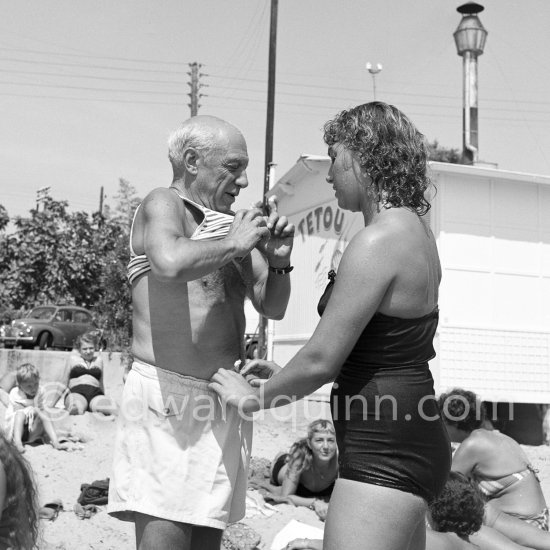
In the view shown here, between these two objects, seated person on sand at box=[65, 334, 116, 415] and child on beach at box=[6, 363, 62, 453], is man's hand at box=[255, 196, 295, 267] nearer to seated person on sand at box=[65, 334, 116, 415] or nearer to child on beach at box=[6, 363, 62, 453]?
child on beach at box=[6, 363, 62, 453]

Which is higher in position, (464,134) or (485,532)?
(464,134)

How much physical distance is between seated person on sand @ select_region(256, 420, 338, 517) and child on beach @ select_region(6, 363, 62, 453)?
2507mm

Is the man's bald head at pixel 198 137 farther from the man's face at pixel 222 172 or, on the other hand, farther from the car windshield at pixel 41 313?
the car windshield at pixel 41 313

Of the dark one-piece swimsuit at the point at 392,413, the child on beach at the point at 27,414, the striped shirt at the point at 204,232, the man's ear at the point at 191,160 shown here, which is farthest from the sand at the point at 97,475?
the dark one-piece swimsuit at the point at 392,413

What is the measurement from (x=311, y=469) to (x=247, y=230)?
5239 millimetres

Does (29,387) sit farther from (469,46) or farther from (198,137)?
(469,46)

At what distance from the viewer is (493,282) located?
11516mm

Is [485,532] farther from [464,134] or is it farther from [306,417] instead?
[464,134]

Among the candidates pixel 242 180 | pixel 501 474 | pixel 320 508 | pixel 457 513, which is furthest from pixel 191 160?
pixel 320 508

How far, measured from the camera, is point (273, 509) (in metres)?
6.86

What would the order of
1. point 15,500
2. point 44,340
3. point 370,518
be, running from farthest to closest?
1. point 44,340
2. point 15,500
3. point 370,518

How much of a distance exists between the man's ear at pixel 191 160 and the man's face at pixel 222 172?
1 centimetres

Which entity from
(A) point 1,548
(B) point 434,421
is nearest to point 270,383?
(B) point 434,421

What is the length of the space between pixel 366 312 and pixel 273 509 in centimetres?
513
